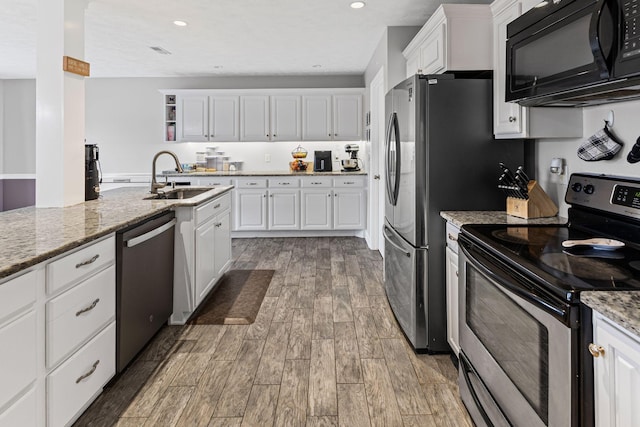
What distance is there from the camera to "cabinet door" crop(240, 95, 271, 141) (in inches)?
255

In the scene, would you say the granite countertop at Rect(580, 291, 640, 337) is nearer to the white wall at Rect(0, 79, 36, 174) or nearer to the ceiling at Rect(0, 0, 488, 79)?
the ceiling at Rect(0, 0, 488, 79)

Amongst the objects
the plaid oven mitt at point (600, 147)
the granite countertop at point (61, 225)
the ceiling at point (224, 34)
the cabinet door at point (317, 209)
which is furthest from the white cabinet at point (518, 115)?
the cabinet door at point (317, 209)

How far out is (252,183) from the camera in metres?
6.17

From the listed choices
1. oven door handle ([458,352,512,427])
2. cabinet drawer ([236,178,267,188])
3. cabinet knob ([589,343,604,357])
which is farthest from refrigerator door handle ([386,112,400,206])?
cabinet drawer ([236,178,267,188])

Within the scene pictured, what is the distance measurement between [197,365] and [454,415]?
139 centimetres

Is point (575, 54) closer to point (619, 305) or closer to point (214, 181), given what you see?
point (619, 305)

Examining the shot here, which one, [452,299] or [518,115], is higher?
[518,115]

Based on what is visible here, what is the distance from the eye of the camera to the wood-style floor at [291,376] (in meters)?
1.91

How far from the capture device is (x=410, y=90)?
2.54 m

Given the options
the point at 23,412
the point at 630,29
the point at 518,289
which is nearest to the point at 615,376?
the point at 518,289

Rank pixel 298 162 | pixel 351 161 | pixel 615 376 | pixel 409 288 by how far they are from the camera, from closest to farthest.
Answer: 1. pixel 615 376
2. pixel 409 288
3. pixel 351 161
4. pixel 298 162

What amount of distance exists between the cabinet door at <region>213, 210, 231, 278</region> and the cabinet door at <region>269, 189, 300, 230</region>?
2032mm

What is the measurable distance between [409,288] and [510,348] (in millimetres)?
1182

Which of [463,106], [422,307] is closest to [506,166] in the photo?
[463,106]
